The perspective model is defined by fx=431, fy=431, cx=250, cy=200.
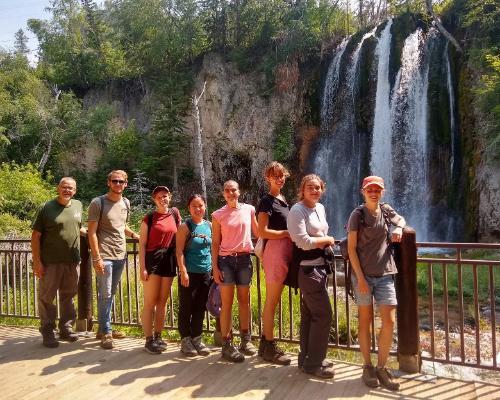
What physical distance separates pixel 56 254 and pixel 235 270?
7.01 ft

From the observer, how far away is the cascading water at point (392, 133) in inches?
643

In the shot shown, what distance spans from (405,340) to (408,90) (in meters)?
15.4

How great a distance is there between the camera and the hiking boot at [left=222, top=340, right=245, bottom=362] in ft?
13.6

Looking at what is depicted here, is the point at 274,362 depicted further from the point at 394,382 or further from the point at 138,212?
the point at 138,212

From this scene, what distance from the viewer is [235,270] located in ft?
13.6

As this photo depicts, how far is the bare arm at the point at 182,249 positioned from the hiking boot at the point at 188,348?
61cm

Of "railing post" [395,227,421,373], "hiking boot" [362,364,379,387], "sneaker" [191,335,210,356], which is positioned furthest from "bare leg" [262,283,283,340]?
"railing post" [395,227,421,373]

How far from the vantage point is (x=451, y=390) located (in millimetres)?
3498

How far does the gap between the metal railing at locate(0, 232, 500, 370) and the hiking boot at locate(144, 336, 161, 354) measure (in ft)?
1.87

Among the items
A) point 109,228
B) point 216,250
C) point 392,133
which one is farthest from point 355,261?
point 392,133

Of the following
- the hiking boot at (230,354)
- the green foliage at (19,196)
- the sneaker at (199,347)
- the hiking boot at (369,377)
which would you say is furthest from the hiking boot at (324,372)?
the green foliage at (19,196)

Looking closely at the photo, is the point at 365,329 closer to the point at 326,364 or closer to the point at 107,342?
the point at 326,364

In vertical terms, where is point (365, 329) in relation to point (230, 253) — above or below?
below

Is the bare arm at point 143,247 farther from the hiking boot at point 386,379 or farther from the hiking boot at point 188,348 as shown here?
the hiking boot at point 386,379
